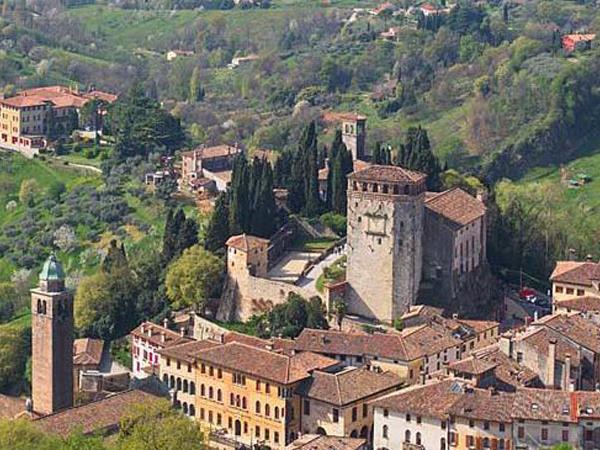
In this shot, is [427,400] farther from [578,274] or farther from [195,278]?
[195,278]

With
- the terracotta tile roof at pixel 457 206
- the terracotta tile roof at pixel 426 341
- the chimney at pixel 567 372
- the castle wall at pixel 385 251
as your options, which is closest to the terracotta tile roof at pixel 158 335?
the castle wall at pixel 385 251

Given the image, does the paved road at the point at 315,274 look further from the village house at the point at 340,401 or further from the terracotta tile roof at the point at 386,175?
the village house at the point at 340,401

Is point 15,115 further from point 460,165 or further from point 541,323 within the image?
point 541,323

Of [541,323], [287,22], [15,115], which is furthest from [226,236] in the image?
[287,22]

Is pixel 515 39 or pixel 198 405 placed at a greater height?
pixel 515 39

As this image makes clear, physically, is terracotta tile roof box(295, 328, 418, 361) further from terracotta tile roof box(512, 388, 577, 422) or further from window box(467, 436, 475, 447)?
terracotta tile roof box(512, 388, 577, 422)

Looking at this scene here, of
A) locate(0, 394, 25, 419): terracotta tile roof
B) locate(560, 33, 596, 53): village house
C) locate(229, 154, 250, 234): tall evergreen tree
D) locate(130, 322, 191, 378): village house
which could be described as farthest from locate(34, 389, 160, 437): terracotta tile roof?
locate(560, 33, 596, 53): village house
